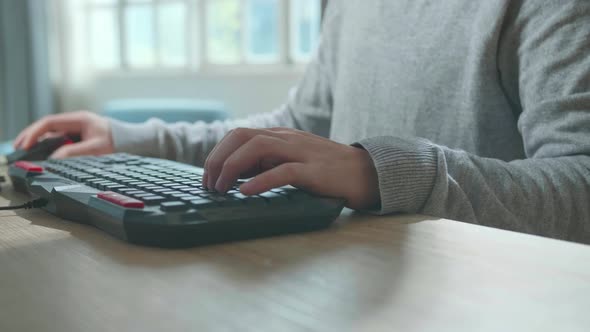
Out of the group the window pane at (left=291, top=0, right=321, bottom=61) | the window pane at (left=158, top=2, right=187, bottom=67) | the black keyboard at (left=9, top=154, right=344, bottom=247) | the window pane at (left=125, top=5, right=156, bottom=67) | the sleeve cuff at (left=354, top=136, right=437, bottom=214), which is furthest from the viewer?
the window pane at (left=125, top=5, right=156, bottom=67)

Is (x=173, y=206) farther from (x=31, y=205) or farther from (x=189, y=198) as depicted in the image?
(x=31, y=205)

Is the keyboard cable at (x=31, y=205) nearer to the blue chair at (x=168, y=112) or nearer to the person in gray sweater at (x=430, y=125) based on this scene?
the person in gray sweater at (x=430, y=125)

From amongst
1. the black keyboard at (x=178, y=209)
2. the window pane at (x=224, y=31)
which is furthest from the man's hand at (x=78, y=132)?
the window pane at (x=224, y=31)

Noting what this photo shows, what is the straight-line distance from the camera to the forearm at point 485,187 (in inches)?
21.9

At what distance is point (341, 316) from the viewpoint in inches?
11.9

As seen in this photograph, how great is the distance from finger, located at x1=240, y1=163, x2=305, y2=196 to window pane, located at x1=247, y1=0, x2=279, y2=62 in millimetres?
2788

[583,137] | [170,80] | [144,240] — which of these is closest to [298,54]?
[170,80]

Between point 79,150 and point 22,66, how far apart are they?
3.40 metres

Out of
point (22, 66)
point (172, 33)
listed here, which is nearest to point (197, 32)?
point (172, 33)

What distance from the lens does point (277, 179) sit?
0.53 m

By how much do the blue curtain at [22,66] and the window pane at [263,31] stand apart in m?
1.51

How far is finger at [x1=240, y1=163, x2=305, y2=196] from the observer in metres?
0.51

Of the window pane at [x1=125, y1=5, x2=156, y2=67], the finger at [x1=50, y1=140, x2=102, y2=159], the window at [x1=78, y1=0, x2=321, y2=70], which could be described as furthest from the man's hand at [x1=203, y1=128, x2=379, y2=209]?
the window pane at [x1=125, y1=5, x2=156, y2=67]

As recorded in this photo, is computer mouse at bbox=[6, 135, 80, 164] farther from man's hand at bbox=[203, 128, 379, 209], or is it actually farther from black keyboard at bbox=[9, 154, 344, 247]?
man's hand at bbox=[203, 128, 379, 209]
